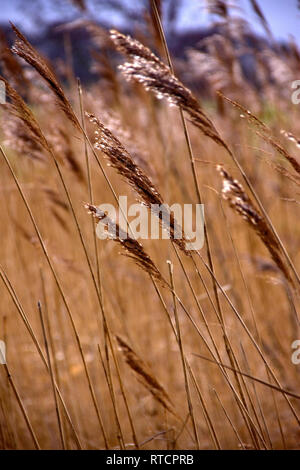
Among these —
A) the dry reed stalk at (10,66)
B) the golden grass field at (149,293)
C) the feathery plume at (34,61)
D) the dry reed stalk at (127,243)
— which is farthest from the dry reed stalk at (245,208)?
the dry reed stalk at (10,66)

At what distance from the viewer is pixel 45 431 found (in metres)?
1.72

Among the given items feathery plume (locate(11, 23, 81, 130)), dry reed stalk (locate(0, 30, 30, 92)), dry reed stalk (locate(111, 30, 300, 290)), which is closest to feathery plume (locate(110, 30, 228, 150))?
dry reed stalk (locate(111, 30, 300, 290))

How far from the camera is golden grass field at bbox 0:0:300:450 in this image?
0.77 meters

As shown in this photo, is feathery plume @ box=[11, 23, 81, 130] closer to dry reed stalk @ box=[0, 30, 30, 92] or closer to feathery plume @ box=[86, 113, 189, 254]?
feathery plume @ box=[86, 113, 189, 254]

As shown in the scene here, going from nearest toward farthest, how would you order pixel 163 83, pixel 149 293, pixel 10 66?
pixel 163 83, pixel 10 66, pixel 149 293

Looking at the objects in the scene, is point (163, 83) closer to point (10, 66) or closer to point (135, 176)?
point (135, 176)

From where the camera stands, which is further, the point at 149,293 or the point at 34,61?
the point at 149,293

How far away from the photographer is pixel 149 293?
2.11m

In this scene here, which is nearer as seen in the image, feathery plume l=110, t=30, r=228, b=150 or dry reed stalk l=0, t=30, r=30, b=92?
feathery plume l=110, t=30, r=228, b=150

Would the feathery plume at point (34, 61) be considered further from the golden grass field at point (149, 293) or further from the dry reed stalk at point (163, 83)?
the dry reed stalk at point (163, 83)

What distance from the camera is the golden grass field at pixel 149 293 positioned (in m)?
0.77

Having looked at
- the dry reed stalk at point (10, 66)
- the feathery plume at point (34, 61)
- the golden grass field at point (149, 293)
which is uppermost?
the dry reed stalk at point (10, 66)

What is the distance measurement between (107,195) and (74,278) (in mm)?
456

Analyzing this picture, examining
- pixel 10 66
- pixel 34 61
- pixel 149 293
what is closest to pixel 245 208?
pixel 34 61
